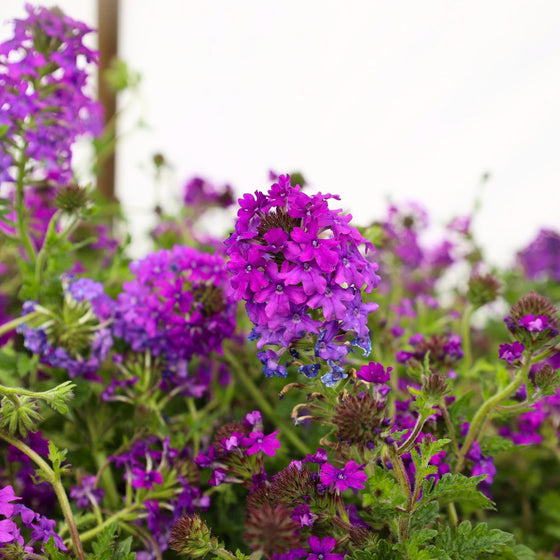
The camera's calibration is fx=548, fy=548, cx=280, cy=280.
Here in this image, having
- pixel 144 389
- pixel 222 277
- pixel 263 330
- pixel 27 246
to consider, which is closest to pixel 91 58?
pixel 27 246

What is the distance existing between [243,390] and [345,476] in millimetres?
783

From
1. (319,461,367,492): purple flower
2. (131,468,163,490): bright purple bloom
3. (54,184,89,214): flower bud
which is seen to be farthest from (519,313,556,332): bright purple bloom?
(54,184,89,214): flower bud

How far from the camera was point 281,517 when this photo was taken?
66 centimetres

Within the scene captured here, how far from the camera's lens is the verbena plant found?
84cm

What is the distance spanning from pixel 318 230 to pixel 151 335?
1.82 ft

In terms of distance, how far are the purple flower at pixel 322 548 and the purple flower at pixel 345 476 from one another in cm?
8

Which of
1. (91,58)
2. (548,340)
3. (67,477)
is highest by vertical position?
(91,58)

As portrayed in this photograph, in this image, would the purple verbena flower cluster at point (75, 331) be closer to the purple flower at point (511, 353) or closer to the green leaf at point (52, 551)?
the green leaf at point (52, 551)

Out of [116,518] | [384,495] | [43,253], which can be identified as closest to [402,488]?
[384,495]

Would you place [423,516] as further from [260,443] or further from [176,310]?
[176,310]

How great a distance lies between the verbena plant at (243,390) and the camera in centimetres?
84

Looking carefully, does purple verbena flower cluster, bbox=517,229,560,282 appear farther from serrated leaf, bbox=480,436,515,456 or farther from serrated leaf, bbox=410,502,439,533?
serrated leaf, bbox=410,502,439,533

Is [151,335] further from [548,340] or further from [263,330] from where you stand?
[548,340]

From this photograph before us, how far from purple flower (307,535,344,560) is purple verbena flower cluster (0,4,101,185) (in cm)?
106
